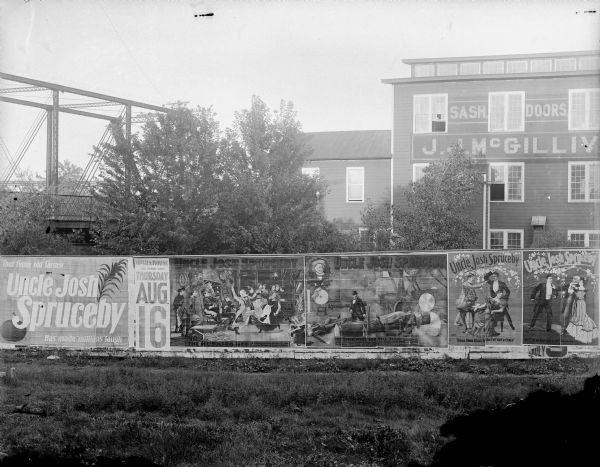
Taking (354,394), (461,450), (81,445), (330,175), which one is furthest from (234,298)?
(330,175)

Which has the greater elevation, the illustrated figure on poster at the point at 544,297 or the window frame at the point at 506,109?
the window frame at the point at 506,109

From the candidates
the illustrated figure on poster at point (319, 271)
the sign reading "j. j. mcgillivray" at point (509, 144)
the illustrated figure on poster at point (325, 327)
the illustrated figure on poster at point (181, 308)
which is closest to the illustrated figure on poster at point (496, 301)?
the illustrated figure on poster at point (325, 327)

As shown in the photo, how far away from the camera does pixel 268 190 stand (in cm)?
2042

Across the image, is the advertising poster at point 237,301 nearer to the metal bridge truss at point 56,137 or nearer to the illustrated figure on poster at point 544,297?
the illustrated figure on poster at point 544,297

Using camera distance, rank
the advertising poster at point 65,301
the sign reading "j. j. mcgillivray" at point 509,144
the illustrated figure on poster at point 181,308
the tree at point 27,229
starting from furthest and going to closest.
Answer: the sign reading "j. j. mcgillivray" at point 509,144 < the tree at point 27,229 < the advertising poster at point 65,301 < the illustrated figure on poster at point 181,308

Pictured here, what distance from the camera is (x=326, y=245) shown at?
818 inches

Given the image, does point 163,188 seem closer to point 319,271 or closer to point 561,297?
point 319,271

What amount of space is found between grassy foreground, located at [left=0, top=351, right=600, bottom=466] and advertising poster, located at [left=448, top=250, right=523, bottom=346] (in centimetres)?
65

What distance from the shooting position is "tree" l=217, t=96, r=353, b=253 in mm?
20047

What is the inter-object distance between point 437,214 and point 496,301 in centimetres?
1095

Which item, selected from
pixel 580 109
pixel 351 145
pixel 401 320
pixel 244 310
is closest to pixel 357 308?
pixel 401 320

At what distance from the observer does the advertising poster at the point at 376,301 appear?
13281 millimetres

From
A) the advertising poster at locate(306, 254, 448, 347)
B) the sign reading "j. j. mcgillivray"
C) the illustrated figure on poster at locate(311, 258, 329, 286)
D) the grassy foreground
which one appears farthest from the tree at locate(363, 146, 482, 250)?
the grassy foreground

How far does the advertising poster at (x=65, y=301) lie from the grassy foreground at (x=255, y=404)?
28.7 inches
